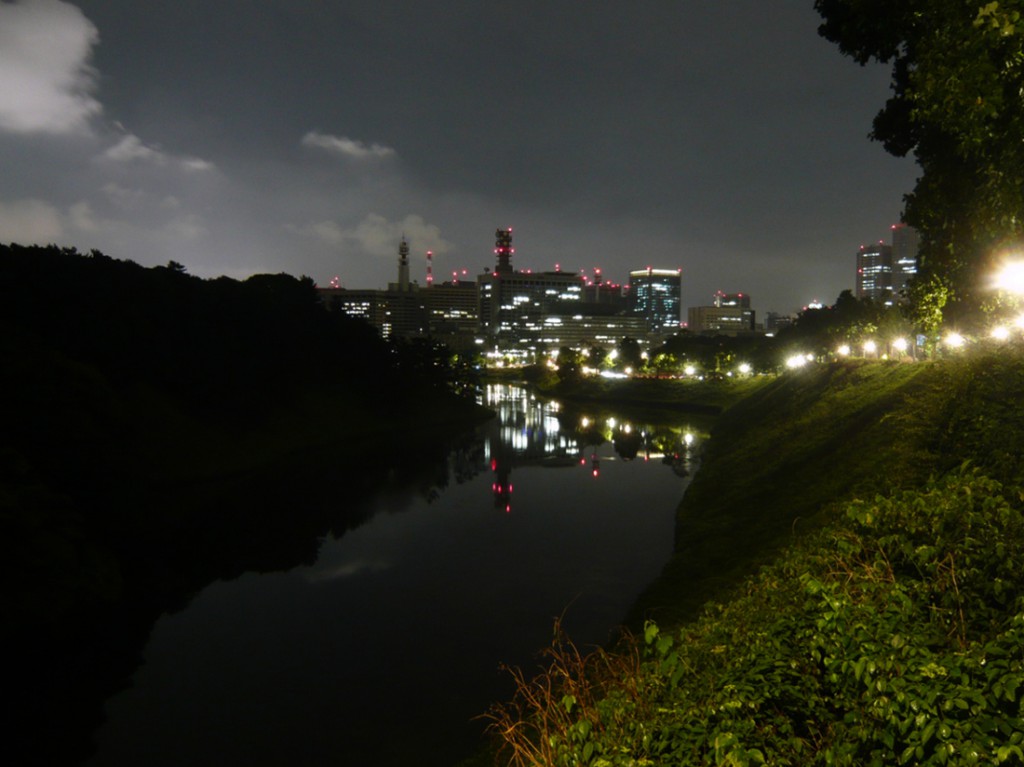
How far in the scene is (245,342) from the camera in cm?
5447

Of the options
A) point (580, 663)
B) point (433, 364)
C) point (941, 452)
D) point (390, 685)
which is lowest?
point (390, 685)

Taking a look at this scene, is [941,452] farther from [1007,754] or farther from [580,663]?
[1007,754]

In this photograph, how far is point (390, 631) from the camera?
63.3ft

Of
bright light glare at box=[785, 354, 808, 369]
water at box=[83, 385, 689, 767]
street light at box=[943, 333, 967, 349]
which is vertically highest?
bright light glare at box=[785, 354, 808, 369]

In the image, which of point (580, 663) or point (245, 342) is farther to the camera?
point (245, 342)

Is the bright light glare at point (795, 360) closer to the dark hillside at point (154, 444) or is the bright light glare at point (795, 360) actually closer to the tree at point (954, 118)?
the dark hillside at point (154, 444)

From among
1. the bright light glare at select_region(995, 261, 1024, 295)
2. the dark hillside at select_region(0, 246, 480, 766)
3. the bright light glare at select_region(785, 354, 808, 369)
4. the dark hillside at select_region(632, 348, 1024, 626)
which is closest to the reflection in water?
the dark hillside at select_region(0, 246, 480, 766)

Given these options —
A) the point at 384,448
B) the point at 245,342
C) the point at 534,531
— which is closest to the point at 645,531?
the point at 534,531

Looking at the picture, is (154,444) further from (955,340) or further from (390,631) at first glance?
(955,340)

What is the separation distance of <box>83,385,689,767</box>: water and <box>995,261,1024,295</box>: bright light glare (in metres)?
11.4

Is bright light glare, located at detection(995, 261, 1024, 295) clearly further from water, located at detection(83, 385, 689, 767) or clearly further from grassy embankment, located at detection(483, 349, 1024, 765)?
water, located at detection(83, 385, 689, 767)

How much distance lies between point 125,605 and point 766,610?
21513 mm

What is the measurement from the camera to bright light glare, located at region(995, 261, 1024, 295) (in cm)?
1300

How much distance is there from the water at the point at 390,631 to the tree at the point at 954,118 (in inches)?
436
